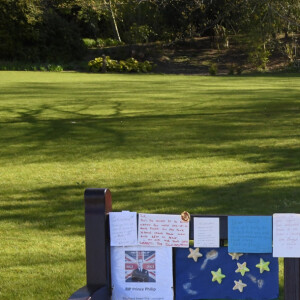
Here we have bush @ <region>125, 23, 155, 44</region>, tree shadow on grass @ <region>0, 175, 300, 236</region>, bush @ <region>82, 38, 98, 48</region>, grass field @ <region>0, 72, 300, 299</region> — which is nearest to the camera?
grass field @ <region>0, 72, 300, 299</region>

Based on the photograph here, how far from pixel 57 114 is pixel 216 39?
3729 centimetres

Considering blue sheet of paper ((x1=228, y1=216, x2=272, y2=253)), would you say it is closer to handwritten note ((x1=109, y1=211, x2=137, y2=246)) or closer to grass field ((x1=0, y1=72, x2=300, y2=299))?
handwritten note ((x1=109, y1=211, x2=137, y2=246))

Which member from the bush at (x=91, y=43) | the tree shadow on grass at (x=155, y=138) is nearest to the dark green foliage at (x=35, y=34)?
the bush at (x=91, y=43)

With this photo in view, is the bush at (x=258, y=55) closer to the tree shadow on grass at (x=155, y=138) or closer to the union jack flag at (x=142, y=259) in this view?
the tree shadow on grass at (x=155, y=138)

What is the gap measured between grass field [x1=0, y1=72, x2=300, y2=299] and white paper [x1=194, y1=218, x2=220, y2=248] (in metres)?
2.41

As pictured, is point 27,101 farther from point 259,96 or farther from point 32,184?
point 32,184

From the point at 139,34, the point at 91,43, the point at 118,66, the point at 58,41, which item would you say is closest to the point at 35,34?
the point at 58,41

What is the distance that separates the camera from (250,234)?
125 inches

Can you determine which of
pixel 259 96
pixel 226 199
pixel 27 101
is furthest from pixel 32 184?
pixel 259 96

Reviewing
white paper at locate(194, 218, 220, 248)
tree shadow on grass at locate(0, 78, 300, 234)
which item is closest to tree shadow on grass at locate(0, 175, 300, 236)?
tree shadow on grass at locate(0, 78, 300, 234)

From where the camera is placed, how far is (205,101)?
2059cm

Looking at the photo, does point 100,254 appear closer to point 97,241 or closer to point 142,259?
point 97,241

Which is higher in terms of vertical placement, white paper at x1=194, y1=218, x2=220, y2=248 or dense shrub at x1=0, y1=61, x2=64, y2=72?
white paper at x1=194, y1=218, x2=220, y2=248

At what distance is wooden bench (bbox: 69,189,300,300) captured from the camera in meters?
3.16
